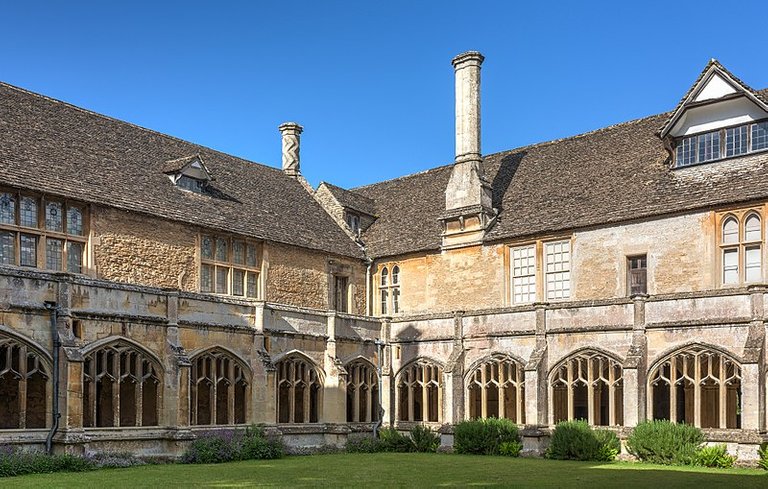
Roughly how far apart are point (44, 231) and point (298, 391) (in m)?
8.58

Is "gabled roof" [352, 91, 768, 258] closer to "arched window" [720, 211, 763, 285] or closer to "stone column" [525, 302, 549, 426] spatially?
"arched window" [720, 211, 763, 285]

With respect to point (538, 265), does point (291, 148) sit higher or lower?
higher

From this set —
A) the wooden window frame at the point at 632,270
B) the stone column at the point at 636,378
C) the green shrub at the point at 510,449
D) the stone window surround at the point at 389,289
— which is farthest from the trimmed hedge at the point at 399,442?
the wooden window frame at the point at 632,270

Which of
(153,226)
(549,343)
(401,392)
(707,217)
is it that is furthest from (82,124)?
(707,217)

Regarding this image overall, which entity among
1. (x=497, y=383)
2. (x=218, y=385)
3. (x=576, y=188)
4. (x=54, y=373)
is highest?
(x=576, y=188)

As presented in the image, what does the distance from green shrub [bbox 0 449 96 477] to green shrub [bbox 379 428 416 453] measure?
10496mm

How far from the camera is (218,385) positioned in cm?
2442

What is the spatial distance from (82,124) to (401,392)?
13122 millimetres

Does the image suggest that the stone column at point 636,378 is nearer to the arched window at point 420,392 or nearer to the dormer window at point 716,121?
the dormer window at point 716,121

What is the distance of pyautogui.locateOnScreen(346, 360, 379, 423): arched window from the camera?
91.0 feet

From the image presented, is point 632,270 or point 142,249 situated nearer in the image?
point 142,249

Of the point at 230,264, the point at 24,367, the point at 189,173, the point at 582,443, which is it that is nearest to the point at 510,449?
the point at 582,443

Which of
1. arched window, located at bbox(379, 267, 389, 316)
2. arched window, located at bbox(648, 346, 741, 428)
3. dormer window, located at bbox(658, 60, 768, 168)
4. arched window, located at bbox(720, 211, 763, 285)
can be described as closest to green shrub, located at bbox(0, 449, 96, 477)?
arched window, located at bbox(648, 346, 741, 428)

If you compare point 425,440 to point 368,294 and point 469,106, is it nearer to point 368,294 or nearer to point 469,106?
point 368,294
